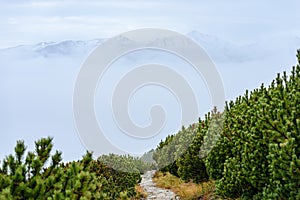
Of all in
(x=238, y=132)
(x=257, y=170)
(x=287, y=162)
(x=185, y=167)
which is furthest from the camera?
(x=185, y=167)

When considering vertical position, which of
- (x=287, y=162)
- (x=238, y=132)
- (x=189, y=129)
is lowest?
(x=287, y=162)

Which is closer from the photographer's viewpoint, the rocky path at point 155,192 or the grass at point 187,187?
the grass at point 187,187

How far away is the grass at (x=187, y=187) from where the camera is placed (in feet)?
52.8

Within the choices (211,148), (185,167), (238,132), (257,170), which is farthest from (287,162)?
(185,167)

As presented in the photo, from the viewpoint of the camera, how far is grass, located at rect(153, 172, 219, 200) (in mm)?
16094

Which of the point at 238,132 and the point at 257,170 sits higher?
the point at 238,132

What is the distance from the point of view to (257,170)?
9234 mm

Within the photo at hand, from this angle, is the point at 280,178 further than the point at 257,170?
No

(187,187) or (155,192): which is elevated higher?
(155,192)

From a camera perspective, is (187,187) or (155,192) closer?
(187,187)

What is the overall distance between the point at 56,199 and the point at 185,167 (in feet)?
41.5

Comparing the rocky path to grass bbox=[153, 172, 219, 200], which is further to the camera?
the rocky path

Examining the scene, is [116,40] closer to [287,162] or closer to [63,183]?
[287,162]

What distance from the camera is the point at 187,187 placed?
1853 centimetres
